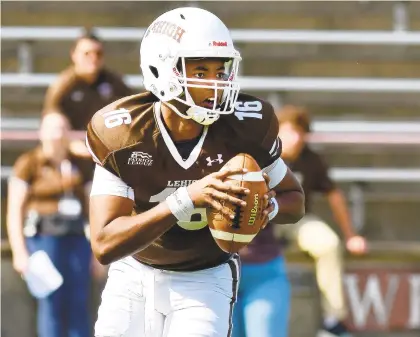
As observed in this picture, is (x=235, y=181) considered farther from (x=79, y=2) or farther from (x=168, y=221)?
(x=79, y=2)

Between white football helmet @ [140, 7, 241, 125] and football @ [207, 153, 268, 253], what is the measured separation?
0.20 metres

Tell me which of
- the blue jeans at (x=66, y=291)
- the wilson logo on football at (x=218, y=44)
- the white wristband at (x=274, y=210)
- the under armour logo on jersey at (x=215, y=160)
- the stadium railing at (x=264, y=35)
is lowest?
the blue jeans at (x=66, y=291)

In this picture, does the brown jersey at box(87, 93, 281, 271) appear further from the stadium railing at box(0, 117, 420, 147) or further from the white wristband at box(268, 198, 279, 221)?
the stadium railing at box(0, 117, 420, 147)

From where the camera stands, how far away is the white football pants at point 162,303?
3.22m

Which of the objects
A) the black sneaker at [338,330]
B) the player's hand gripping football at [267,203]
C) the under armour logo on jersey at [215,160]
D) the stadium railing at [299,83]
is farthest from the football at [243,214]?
the stadium railing at [299,83]

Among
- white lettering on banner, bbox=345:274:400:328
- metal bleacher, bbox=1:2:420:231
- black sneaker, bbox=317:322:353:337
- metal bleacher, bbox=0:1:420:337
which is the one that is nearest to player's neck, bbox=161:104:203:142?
black sneaker, bbox=317:322:353:337

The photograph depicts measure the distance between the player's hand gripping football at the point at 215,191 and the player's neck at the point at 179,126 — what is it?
31 cm

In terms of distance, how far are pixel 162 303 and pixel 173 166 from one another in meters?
0.44

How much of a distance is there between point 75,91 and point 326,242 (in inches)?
71.5

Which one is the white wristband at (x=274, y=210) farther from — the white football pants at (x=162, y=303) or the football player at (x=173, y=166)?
the white football pants at (x=162, y=303)

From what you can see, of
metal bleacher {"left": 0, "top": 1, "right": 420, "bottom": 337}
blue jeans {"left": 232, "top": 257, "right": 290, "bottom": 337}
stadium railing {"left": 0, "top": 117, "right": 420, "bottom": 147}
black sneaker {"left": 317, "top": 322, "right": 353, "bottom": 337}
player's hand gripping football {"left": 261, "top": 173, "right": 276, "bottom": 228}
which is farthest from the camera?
metal bleacher {"left": 0, "top": 1, "right": 420, "bottom": 337}

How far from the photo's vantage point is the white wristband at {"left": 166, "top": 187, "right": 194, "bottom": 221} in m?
2.95

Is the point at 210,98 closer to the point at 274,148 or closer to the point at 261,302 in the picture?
the point at 274,148

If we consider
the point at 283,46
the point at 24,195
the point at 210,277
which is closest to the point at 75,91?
the point at 24,195
